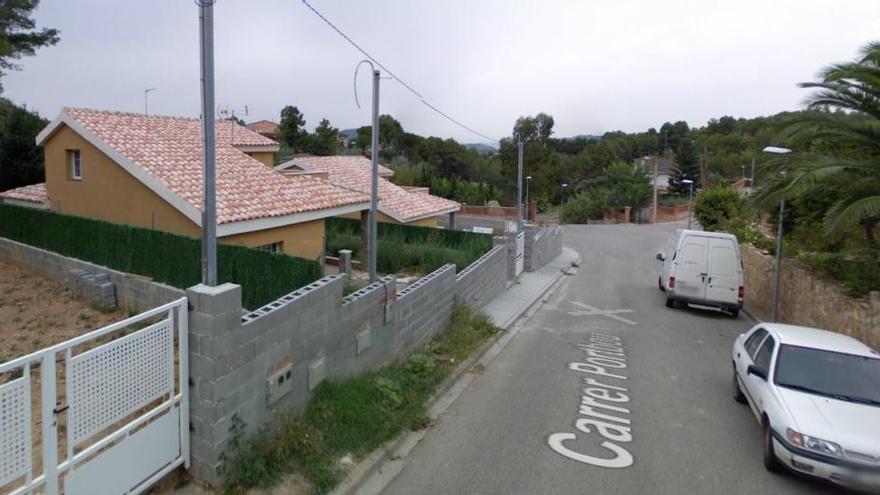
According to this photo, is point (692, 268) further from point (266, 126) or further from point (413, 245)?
point (266, 126)

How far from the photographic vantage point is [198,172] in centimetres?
1648

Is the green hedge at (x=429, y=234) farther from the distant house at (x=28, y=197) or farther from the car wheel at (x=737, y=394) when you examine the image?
the car wheel at (x=737, y=394)

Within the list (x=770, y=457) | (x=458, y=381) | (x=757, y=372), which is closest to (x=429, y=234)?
(x=458, y=381)

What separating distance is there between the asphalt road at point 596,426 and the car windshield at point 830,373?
0.94 meters

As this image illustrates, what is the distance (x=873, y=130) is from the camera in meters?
12.1

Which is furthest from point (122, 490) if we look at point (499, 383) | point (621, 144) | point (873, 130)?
point (621, 144)

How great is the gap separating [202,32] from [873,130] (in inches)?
477

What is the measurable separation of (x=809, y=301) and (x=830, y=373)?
857 centimetres

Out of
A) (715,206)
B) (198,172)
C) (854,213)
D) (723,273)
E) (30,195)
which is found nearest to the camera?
(854,213)

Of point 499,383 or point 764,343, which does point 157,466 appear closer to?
point 499,383

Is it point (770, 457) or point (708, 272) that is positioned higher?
point (708, 272)

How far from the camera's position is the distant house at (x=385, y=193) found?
1029 inches

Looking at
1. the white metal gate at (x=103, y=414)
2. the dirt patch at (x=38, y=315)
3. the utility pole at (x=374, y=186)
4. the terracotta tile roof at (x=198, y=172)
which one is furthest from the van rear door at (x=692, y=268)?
the white metal gate at (x=103, y=414)

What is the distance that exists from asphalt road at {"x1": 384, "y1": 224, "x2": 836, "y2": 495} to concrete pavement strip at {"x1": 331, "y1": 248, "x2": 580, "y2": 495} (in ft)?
0.48
